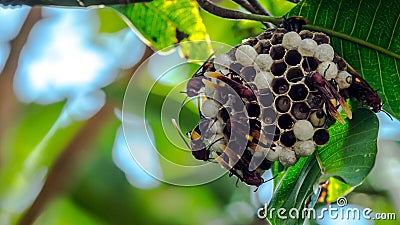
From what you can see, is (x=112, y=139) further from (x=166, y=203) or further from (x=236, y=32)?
(x=236, y=32)

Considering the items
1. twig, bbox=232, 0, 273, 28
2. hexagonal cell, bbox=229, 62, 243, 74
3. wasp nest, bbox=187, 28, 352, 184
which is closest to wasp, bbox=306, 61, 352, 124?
wasp nest, bbox=187, 28, 352, 184

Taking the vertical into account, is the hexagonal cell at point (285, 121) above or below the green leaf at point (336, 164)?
above

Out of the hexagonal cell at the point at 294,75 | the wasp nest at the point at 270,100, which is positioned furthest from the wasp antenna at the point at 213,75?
the hexagonal cell at the point at 294,75

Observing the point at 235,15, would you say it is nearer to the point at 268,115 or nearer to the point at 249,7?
the point at 249,7

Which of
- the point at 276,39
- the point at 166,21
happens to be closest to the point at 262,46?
the point at 276,39

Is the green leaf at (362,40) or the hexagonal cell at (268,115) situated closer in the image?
the hexagonal cell at (268,115)

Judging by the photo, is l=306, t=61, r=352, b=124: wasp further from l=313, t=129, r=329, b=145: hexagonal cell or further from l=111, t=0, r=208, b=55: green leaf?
l=111, t=0, r=208, b=55: green leaf

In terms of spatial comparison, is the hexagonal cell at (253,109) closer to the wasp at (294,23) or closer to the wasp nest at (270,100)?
the wasp nest at (270,100)

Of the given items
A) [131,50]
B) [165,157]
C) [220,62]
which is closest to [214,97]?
[220,62]
